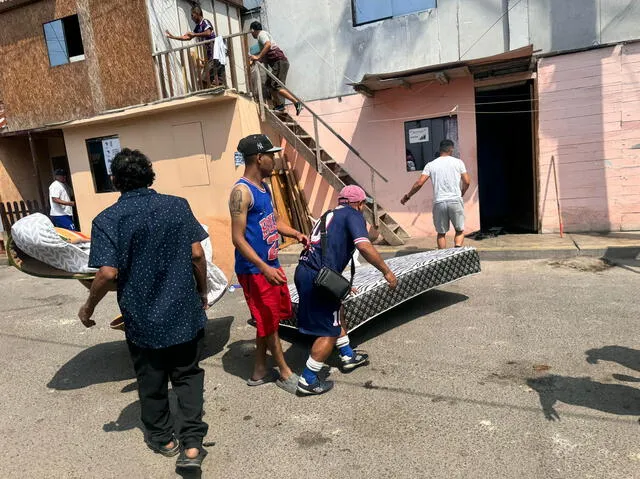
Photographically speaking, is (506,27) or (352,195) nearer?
(352,195)

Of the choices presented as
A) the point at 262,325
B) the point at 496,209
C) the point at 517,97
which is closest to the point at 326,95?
the point at 517,97

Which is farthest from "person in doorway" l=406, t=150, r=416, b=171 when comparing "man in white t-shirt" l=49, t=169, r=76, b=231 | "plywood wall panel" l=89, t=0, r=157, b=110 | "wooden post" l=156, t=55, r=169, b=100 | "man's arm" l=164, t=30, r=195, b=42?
"man in white t-shirt" l=49, t=169, r=76, b=231

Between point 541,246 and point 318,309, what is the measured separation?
5.12 meters

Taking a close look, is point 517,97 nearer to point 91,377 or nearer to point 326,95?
point 326,95

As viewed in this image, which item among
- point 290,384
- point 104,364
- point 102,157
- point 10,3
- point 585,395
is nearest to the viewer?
point 585,395

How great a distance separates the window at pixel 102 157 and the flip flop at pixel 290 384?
7.73 m

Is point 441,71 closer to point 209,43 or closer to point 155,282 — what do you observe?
point 209,43

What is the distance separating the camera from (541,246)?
23.3 ft

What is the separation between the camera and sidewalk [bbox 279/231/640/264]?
6660 mm

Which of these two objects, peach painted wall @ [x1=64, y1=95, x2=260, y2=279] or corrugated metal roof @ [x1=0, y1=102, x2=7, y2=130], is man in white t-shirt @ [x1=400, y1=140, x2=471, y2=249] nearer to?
peach painted wall @ [x1=64, y1=95, x2=260, y2=279]

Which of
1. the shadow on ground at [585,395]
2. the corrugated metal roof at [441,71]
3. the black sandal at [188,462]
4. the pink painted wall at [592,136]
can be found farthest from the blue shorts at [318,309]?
the pink painted wall at [592,136]

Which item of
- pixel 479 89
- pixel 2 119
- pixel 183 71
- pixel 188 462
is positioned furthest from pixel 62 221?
pixel 479 89

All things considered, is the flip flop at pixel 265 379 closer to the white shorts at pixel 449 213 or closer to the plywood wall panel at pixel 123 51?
the white shorts at pixel 449 213

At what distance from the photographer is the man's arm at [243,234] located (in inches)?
123
